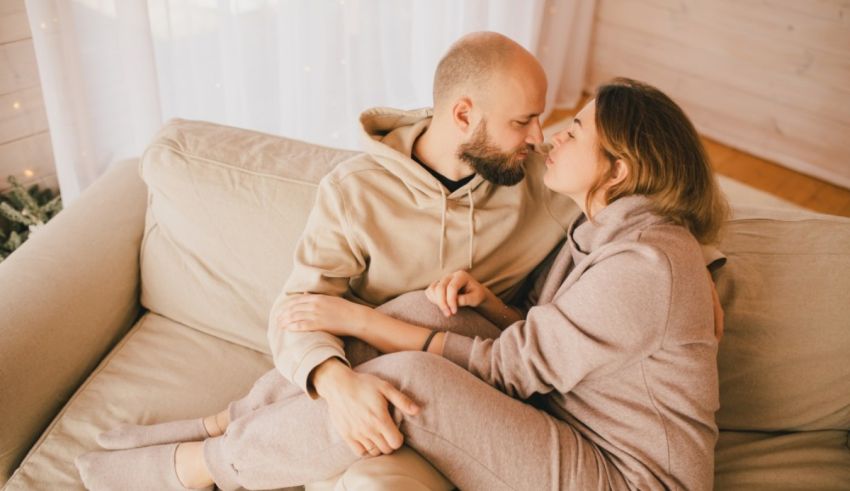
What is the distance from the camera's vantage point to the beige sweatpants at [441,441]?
1.12 metres

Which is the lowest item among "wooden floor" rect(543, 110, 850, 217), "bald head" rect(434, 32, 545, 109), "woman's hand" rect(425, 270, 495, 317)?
"wooden floor" rect(543, 110, 850, 217)

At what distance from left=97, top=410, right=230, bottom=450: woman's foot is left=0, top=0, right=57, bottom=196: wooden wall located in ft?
3.98

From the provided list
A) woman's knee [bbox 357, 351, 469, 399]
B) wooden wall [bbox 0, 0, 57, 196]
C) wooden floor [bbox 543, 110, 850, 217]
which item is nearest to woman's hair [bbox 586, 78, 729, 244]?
woman's knee [bbox 357, 351, 469, 399]

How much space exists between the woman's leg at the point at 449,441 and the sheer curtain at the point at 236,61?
1.30m

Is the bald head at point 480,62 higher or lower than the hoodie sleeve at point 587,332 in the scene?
higher

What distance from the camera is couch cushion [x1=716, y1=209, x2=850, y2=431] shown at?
4.42 ft

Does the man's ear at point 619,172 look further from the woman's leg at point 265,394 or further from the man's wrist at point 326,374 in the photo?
the man's wrist at point 326,374

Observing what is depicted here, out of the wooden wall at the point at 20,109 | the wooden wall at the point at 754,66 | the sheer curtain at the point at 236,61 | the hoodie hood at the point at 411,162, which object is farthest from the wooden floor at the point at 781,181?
the wooden wall at the point at 20,109

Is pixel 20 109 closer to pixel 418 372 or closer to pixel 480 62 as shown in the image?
pixel 480 62

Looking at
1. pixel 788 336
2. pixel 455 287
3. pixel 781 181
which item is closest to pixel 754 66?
pixel 781 181

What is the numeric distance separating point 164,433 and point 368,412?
1.75 ft

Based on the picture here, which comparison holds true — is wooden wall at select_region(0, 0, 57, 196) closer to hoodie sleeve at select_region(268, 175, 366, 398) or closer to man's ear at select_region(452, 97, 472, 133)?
hoodie sleeve at select_region(268, 175, 366, 398)

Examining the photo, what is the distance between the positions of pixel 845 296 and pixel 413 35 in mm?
1986

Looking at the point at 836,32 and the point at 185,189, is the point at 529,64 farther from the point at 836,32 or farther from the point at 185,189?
the point at 836,32
